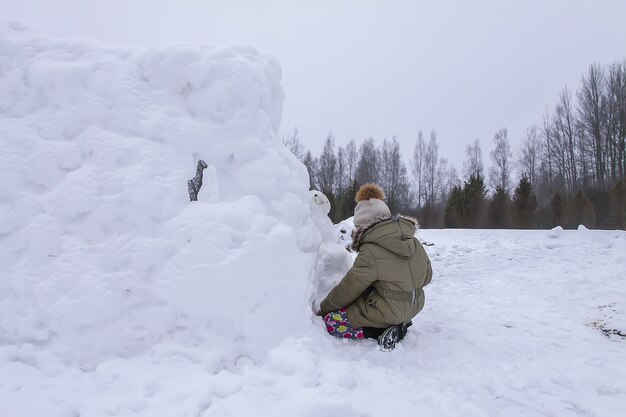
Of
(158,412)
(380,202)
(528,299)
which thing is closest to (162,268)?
(158,412)

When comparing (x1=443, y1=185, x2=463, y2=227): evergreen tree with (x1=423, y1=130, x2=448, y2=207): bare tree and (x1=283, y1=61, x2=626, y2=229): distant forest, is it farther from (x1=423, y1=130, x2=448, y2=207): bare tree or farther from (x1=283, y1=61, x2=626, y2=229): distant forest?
(x1=423, y1=130, x2=448, y2=207): bare tree

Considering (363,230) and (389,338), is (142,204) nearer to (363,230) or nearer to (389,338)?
(363,230)

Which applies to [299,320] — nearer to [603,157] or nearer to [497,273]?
[497,273]

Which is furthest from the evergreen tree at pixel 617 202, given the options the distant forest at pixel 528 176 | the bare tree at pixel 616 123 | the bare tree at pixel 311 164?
the bare tree at pixel 311 164

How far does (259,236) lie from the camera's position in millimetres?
2723

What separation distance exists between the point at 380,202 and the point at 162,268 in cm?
191

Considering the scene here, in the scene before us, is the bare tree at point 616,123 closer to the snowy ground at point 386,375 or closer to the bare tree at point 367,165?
the bare tree at point 367,165

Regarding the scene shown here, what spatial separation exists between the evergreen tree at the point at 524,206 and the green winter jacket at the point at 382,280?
14.6m

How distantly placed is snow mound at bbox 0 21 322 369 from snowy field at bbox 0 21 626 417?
0.5 inches

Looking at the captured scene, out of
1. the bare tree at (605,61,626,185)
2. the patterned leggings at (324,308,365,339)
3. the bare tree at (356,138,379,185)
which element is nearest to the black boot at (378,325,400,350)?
the patterned leggings at (324,308,365,339)

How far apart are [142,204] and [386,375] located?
6.53 ft

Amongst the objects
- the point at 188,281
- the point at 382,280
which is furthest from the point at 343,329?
the point at 188,281

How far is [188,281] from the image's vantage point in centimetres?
242

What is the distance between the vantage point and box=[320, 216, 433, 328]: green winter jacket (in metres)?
3.04
